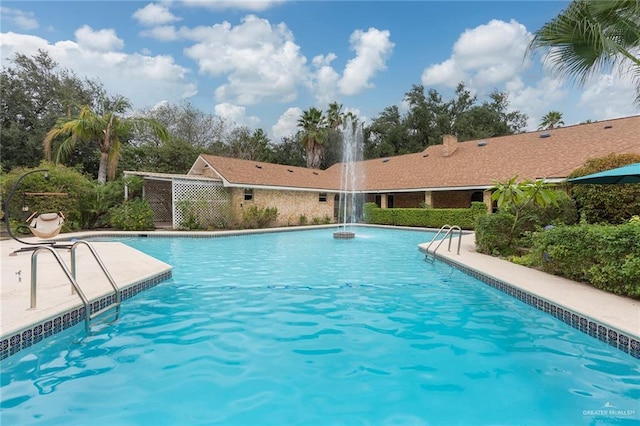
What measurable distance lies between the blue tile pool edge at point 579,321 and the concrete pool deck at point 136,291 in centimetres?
1

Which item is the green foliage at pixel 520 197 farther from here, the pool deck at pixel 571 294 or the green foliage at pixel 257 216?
the green foliage at pixel 257 216

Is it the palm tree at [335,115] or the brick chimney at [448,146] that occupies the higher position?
the palm tree at [335,115]

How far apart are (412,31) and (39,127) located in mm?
26576

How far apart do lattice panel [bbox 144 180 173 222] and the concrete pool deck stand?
12122 mm

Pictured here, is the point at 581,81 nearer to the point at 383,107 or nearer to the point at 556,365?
the point at 556,365

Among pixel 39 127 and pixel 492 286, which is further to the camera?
pixel 39 127

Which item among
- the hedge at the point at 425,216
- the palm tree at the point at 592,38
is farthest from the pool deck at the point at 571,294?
the hedge at the point at 425,216

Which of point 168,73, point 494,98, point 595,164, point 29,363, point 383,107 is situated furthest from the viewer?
point 383,107

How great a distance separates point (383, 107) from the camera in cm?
3991

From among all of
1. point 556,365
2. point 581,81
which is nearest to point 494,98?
point 581,81

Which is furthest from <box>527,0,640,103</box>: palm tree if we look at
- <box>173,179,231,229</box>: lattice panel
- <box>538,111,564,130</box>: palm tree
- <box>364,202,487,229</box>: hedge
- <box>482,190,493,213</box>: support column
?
<box>538,111,564,130</box>: palm tree

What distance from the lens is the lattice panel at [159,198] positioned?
68.2 ft

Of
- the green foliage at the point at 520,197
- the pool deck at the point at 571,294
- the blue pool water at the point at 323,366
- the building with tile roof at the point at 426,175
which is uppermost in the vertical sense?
the building with tile roof at the point at 426,175

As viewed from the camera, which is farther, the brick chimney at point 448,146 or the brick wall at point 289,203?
the brick chimney at point 448,146
